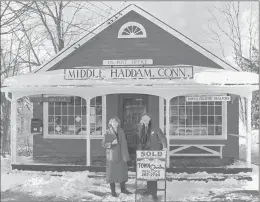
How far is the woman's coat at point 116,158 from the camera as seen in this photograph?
Answer: 305 inches

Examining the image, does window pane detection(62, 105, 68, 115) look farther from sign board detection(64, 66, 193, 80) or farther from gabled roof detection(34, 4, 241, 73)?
sign board detection(64, 66, 193, 80)

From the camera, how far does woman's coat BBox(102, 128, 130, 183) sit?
7742mm

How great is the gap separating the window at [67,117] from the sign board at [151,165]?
19.9 feet

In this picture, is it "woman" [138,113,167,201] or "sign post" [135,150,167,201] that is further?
"woman" [138,113,167,201]

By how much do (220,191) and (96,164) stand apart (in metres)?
4.27

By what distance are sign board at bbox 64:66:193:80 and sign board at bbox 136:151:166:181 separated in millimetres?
3621

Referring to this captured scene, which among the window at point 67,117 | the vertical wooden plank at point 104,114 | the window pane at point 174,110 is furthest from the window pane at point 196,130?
the window at point 67,117

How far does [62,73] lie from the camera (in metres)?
11.5

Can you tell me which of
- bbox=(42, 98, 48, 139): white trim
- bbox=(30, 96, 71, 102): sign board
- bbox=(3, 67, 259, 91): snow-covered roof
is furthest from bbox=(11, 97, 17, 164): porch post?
bbox=(42, 98, 48, 139): white trim

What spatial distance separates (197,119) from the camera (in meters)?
13.0

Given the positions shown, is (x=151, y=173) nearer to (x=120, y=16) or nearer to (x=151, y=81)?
(x=151, y=81)

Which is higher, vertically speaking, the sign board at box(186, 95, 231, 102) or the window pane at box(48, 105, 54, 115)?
the sign board at box(186, 95, 231, 102)

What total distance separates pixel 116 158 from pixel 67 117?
19.8 feet

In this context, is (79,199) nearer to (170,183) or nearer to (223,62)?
(170,183)
